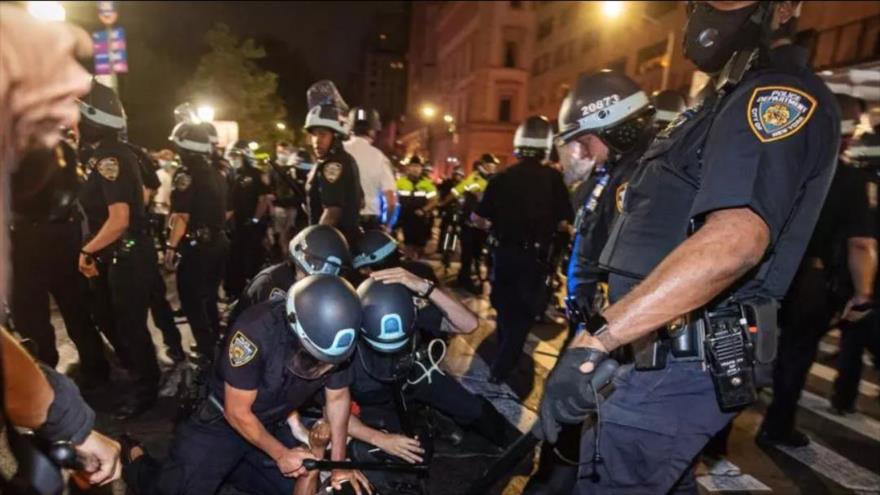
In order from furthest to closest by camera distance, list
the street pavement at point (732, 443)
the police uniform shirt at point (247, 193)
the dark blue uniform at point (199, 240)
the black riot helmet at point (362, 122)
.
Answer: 1. the police uniform shirt at point (247, 193)
2. the black riot helmet at point (362, 122)
3. the dark blue uniform at point (199, 240)
4. the street pavement at point (732, 443)

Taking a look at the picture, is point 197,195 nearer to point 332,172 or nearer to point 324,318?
point 332,172

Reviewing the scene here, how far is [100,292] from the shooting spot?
169 inches

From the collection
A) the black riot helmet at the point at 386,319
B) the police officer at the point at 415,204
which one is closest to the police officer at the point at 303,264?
the black riot helmet at the point at 386,319

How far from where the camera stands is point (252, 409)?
100 inches

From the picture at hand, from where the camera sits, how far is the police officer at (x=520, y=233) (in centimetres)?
474

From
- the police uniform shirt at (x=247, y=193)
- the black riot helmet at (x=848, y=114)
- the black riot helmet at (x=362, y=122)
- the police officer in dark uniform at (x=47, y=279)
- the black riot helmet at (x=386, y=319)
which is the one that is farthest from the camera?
the police uniform shirt at (x=247, y=193)

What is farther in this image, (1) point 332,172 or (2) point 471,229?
(2) point 471,229

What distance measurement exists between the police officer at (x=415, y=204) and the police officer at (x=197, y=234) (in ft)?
23.9

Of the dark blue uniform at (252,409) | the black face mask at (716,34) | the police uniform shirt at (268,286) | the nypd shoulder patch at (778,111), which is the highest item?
the black face mask at (716,34)

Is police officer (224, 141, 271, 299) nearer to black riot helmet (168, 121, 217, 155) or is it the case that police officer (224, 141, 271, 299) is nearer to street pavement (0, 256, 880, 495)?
street pavement (0, 256, 880, 495)

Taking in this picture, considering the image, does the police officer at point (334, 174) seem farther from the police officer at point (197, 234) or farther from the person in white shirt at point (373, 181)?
the person in white shirt at point (373, 181)

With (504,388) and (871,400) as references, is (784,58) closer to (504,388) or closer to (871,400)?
(504,388)

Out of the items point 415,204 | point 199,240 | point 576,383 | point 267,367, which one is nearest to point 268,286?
point 267,367

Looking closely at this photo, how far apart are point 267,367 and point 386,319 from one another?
25.0 inches
